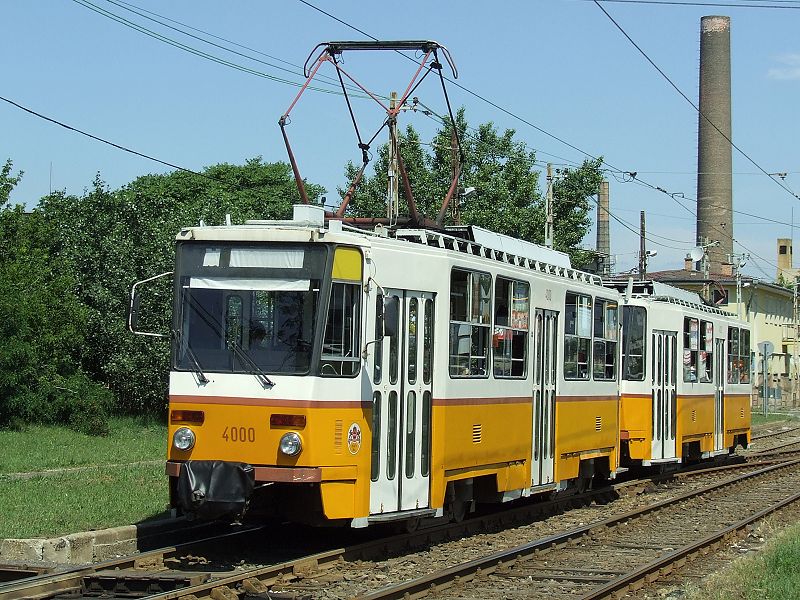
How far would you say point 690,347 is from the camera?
2491 cm

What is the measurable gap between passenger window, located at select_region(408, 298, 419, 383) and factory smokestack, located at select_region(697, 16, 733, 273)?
67.9 meters

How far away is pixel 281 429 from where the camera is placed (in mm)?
11625

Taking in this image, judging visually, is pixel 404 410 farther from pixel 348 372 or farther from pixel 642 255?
pixel 642 255

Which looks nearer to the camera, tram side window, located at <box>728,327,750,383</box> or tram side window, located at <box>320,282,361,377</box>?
tram side window, located at <box>320,282,361,377</box>

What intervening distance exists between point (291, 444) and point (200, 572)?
1.39 meters

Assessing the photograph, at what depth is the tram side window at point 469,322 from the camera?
44.5ft

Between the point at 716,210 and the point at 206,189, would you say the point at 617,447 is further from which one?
the point at 716,210

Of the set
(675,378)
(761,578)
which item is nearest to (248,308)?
(761,578)

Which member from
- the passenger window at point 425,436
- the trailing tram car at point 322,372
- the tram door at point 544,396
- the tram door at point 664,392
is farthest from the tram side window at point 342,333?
the tram door at point 664,392

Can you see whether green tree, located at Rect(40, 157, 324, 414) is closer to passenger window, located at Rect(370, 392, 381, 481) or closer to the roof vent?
the roof vent

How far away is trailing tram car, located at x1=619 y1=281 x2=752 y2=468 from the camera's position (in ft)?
74.0

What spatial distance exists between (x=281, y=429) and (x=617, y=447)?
965cm

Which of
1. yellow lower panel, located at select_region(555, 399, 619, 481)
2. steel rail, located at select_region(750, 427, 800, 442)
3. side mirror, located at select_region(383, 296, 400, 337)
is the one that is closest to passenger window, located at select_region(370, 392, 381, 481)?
side mirror, located at select_region(383, 296, 400, 337)

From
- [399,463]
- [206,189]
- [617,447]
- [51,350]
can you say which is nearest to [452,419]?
[399,463]
